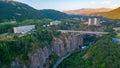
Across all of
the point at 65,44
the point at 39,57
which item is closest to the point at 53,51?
the point at 65,44

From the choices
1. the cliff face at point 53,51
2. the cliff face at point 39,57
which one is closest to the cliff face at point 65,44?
the cliff face at point 53,51

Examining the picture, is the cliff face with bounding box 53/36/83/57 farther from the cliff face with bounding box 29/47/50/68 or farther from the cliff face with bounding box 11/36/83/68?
the cliff face with bounding box 29/47/50/68

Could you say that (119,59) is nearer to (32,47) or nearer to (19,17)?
(32,47)

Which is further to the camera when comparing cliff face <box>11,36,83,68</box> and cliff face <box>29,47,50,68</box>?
cliff face <box>29,47,50,68</box>

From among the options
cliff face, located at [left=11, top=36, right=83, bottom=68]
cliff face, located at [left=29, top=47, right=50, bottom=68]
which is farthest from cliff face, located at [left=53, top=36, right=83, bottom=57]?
cliff face, located at [left=29, top=47, right=50, bottom=68]

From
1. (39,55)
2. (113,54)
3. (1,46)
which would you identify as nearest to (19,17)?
(39,55)

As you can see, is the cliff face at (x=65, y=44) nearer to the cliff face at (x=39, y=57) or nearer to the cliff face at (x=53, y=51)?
the cliff face at (x=53, y=51)

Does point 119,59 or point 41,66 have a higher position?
point 119,59

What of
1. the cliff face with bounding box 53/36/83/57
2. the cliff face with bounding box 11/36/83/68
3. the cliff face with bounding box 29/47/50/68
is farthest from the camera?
the cliff face with bounding box 53/36/83/57
